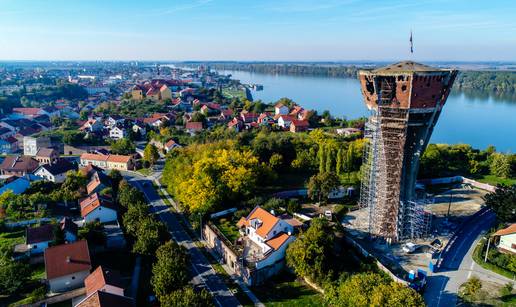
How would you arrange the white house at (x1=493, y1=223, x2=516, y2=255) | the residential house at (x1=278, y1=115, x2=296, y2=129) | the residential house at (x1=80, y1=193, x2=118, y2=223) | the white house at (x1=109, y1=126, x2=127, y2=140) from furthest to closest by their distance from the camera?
the residential house at (x1=278, y1=115, x2=296, y2=129) → the white house at (x1=109, y1=126, x2=127, y2=140) → the residential house at (x1=80, y1=193, x2=118, y2=223) → the white house at (x1=493, y1=223, x2=516, y2=255)

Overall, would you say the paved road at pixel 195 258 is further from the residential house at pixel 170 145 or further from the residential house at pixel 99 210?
the residential house at pixel 170 145

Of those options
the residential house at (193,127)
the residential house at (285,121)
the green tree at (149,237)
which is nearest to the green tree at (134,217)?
the green tree at (149,237)

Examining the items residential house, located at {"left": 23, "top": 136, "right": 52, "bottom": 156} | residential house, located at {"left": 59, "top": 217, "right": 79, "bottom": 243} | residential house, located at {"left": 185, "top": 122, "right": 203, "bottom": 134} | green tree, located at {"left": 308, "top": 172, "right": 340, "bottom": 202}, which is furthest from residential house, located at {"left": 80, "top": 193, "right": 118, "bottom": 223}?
residential house, located at {"left": 185, "top": 122, "right": 203, "bottom": 134}

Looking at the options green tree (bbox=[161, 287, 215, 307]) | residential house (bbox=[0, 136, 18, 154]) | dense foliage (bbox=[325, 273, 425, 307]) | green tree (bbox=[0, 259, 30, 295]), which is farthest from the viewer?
residential house (bbox=[0, 136, 18, 154])

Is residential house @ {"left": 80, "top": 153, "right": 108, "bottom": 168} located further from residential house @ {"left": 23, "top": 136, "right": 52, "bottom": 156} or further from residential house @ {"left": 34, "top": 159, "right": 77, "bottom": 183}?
residential house @ {"left": 23, "top": 136, "right": 52, "bottom": 156}

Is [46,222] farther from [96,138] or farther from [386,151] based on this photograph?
[96,138]
